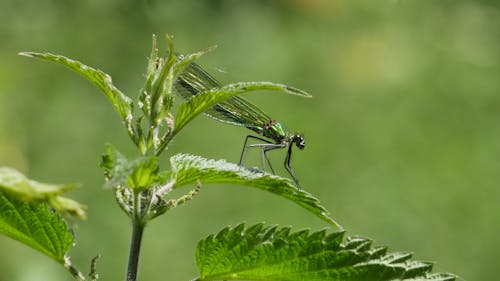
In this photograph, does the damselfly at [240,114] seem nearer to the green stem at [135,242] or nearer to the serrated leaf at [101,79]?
the serrated leaf at [101,79]

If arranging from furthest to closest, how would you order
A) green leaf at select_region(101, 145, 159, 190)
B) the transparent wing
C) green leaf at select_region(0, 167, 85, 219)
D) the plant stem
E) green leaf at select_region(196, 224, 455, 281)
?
the transparent wing
green leaf at select_region(196, 224, 455, 281)
the plant stem
green leaf at select_region(101, 145, 159, 190)
green leaf at select_region(0, 167, 85, 219)

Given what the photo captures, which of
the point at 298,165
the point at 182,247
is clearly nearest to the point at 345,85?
the point at 298,165

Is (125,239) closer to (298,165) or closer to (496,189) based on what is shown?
(298,165)

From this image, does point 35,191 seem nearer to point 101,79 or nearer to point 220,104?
point 101,79

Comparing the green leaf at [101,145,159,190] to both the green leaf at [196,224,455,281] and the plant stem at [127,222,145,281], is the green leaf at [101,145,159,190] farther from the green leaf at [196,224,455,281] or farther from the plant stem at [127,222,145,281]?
the green leaf at [196,224,455,281]

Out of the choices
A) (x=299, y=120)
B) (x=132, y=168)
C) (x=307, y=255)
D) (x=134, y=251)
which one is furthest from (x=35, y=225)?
(x=299, y=120)

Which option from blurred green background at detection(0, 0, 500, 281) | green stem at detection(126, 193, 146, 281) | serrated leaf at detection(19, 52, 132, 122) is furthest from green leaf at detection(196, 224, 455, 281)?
blurred green background at detection(0, 0, 500, 281)
